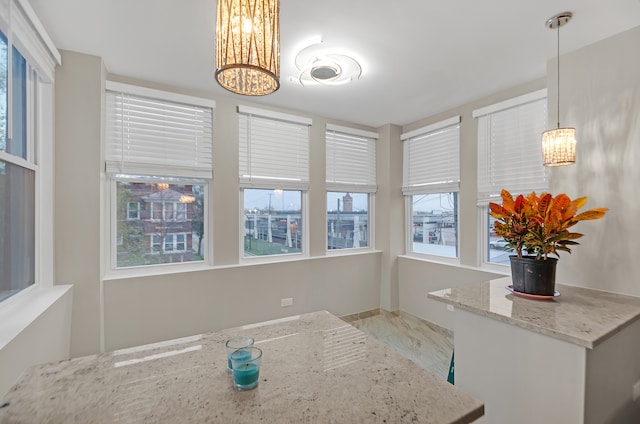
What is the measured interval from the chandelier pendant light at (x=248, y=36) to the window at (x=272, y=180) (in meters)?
2.23

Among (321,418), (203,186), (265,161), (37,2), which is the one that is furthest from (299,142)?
(321,418)

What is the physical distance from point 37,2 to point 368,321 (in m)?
3.88

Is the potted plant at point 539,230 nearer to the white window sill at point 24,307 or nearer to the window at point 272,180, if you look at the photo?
the window at point 272,180

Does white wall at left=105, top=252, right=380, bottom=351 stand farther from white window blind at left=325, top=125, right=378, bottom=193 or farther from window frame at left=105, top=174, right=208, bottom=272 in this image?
white window blind at left=325, top=125, right=378, bottom=193

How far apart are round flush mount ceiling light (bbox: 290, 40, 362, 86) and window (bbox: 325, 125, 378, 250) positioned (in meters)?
1.18

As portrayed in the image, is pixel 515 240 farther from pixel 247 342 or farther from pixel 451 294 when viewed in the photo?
pixel 247 342

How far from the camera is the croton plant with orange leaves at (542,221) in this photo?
4.93 feet

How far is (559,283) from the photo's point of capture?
210 cm

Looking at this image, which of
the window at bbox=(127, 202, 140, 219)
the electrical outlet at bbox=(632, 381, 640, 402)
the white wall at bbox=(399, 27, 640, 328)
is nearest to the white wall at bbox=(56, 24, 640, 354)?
the white wall at bbox=(399, 27, 640, 328)

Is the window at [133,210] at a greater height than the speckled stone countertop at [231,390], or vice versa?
the window at [133,210]

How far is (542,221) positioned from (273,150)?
2.52 m

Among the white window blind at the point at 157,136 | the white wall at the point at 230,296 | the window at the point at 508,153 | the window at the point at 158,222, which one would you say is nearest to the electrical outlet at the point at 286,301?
the white wall at the point at 230,296

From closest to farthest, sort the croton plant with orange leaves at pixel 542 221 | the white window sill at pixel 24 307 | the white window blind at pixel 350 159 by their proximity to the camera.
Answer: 1. the white window sill at pixel 24 307
2. the croton plant with orange leaves at pixel 542 221
3. the white window blind at pixel 350 159

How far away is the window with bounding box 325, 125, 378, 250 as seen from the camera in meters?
3.72
